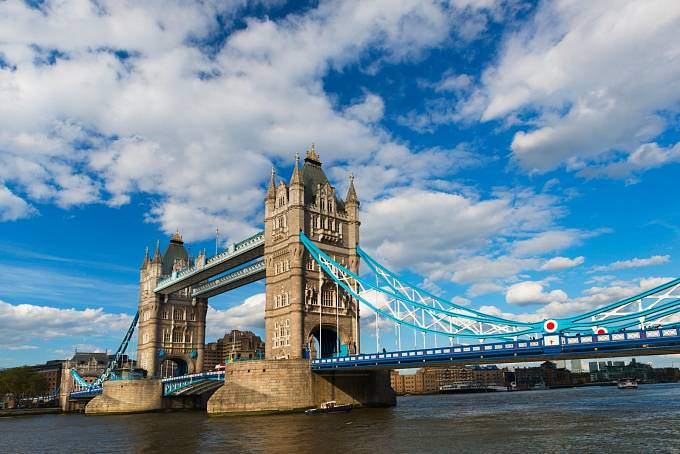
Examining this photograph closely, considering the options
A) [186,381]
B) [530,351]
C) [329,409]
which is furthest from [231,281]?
[530,351]

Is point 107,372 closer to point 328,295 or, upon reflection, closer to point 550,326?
point 328,295

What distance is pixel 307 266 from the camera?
7031cm

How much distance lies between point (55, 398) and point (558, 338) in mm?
105323

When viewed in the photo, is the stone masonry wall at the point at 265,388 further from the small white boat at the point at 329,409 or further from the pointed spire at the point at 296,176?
the pointed spire at the point at 296,176

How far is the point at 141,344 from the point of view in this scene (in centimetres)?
10206

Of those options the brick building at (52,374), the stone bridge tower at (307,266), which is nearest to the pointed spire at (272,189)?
the stone bridge tower at (307,266)

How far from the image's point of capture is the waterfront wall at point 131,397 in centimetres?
8319

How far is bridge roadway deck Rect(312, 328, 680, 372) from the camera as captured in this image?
141 feet

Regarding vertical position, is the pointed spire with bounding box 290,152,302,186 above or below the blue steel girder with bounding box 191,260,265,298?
above

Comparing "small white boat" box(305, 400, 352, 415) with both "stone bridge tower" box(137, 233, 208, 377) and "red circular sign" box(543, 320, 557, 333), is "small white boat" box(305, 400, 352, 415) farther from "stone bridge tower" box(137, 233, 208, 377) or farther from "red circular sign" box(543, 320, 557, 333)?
"stone bridge tower" box(137, 233, 208, 377)

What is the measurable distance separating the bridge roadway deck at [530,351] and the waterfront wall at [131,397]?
3360 cm

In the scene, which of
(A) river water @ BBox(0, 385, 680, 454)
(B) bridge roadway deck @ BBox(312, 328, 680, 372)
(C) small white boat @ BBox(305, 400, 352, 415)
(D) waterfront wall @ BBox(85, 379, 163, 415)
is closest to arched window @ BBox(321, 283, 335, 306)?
(B) bridge roadway deck @ BBox(312, 328, 680, 372)

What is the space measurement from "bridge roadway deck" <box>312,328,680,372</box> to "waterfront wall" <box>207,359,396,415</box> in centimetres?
237

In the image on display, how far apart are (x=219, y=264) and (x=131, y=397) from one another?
22256 millimetres
